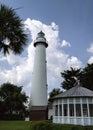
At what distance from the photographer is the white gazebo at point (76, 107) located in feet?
71.2

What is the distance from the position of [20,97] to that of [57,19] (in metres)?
30.7

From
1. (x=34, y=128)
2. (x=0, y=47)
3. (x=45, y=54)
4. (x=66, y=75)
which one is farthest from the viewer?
(x=66, y=75)

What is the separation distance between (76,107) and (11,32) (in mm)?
14698

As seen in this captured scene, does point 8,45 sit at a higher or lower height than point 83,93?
higher

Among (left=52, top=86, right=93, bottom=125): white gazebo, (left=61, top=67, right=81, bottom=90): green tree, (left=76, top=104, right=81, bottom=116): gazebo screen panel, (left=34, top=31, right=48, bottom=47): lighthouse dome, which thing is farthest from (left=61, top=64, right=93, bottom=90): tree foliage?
(left=76, top=104, right=81, bottom=116): gazebo screen panel

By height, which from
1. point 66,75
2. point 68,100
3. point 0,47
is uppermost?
point 66,75

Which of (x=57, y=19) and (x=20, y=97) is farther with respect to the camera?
(x=20, y=97)

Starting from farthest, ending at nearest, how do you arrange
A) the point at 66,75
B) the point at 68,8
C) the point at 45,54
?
the point at 66,75
the point at 45,54
the point at 68,8

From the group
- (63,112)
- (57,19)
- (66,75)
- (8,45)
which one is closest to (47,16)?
(57,19)

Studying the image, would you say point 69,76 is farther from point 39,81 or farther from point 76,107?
point 76,107

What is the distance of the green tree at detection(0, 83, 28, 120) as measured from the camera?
46.8 m

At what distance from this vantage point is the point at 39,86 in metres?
35.9

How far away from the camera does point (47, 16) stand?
20688 millimetres

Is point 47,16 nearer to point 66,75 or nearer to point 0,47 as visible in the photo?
point 0,47
